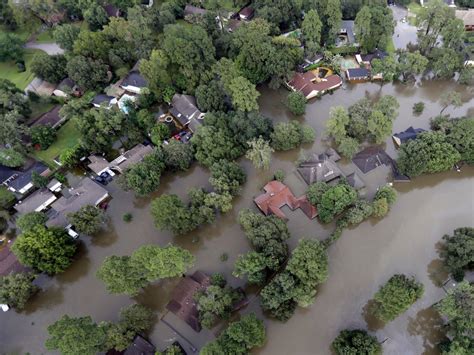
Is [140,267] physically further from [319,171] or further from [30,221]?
[319,171]

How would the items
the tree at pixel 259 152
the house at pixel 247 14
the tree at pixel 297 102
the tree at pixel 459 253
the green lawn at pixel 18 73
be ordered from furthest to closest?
1. the house at pixel 247 14
2. the green lawn at pixel 18 73
3. the tree at pixel 297 102
4. the tree at pixel 259 152
5. the tree at pixel 459 253

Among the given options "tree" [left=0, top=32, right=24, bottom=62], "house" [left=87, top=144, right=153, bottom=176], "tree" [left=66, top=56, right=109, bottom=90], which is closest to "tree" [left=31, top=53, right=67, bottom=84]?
"tree" [left=66, top=56, right=109, bottom=90]

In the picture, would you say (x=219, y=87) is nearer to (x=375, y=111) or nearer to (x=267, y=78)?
(x=267, y=78)

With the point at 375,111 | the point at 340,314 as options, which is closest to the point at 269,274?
the point at 340,314

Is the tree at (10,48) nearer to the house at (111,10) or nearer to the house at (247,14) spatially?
the house at (111,10)

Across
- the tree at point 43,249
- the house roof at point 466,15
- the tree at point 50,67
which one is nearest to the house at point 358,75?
the house roof at point 466,15

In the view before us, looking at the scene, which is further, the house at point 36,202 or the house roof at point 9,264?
the house at point 36,202

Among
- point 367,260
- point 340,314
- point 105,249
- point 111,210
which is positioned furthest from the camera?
point 111,210

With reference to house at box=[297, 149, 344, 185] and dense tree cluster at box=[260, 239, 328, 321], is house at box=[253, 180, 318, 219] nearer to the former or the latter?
house at box=[297, 149, 344, 185]
